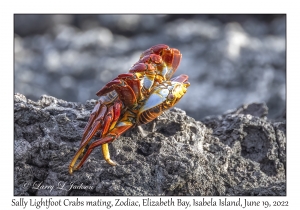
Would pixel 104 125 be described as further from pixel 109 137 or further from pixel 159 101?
pixel 159 101

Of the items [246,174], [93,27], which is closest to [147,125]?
[246,174]

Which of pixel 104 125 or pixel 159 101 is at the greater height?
pixel 159 101

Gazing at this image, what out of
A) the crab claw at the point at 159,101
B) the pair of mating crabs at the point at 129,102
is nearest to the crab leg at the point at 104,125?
the pair of mating crabs at the point at 129,102

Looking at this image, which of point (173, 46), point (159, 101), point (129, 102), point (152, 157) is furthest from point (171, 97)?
point (173, 46)

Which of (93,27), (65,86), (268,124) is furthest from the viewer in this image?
(93,27)

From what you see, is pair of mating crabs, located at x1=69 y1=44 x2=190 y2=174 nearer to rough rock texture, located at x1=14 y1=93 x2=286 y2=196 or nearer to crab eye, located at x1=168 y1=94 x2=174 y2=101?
crab eye, located at x1=168 y1=94 x2=174 y2=101

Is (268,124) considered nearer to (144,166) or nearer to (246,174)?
(246,174)
